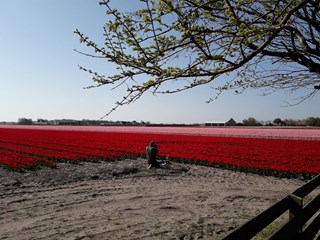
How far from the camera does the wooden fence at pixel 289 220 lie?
2725 mm

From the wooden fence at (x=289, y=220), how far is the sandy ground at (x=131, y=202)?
7.36ft

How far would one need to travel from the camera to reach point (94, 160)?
20.2m

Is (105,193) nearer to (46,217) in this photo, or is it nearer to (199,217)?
(46,217)

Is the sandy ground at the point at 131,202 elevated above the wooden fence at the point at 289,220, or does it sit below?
below

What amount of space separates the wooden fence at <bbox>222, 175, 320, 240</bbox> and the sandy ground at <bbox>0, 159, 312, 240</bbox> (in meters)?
2.24

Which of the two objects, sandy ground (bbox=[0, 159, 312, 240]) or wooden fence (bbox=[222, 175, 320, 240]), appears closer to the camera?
wooden fence (bbox=[222, 175, 320, 240])

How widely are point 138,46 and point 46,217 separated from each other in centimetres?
594

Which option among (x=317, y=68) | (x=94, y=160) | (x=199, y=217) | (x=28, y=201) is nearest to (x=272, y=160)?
(x=94, y=160)

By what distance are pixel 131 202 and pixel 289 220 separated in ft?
22.1

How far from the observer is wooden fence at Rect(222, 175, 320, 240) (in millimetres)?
2725

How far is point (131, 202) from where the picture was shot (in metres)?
9.83

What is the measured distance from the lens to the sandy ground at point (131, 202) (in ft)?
24.0

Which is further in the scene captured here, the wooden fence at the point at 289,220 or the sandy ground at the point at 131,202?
the sandy ground at the point at 131,202

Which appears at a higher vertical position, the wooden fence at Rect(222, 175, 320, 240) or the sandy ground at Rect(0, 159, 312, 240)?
the wooden fence at Rect(222, 175, 320, 240)
